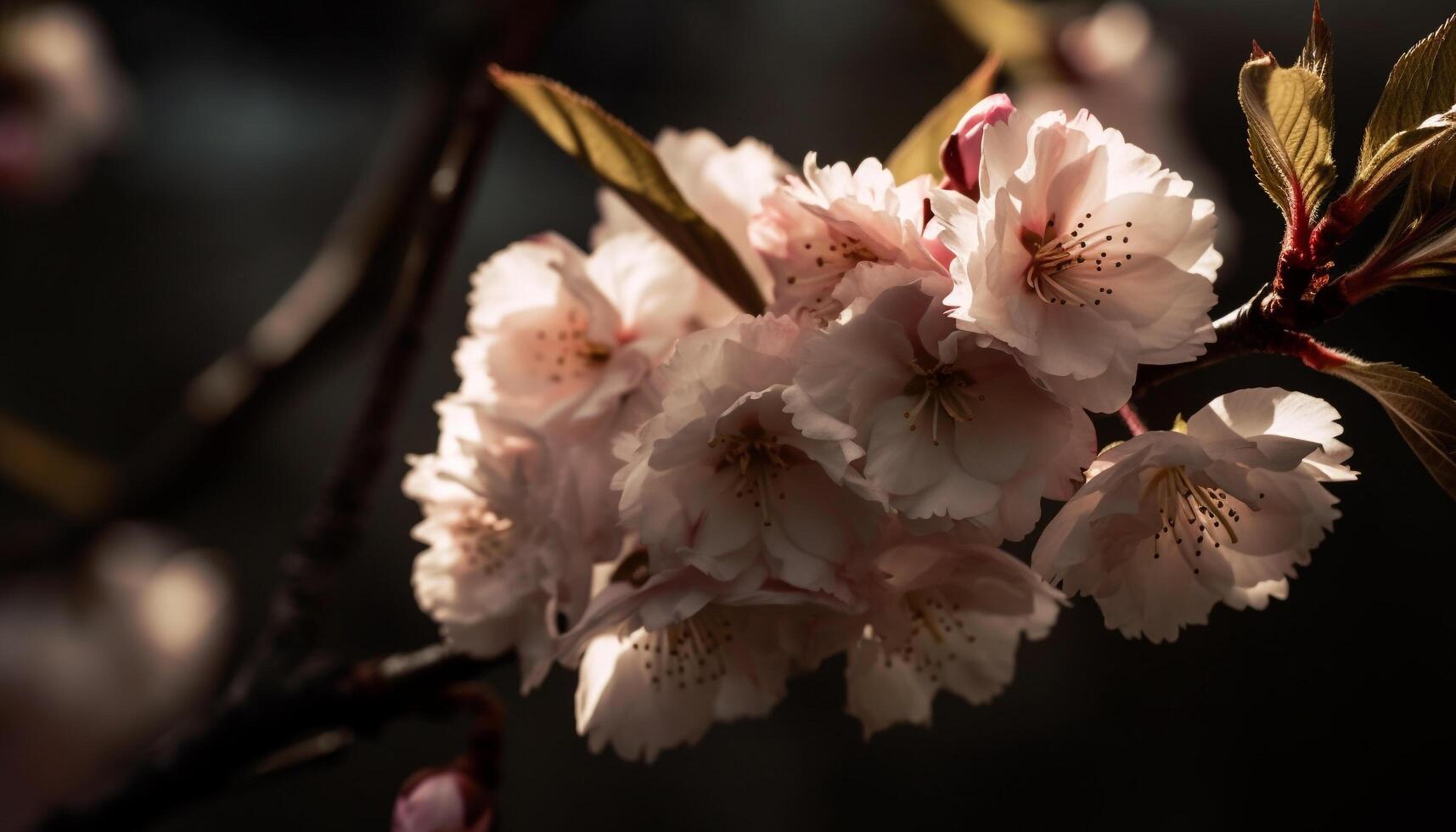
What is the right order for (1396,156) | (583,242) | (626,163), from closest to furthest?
(1396,156)
(626,163)
(583,242)

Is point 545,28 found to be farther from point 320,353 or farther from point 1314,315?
Result: point 1314,315

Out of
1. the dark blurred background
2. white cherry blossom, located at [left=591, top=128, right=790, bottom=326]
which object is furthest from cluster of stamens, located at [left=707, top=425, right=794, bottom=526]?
the dark blurred background

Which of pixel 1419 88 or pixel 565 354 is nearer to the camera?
pixel 1419 88

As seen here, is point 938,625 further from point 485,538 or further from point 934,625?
point 485,538

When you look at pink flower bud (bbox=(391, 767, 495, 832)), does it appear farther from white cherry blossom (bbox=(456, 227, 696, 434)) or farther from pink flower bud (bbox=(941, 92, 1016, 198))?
pink flower bud (bbox=(941, 92, 1016, 198))

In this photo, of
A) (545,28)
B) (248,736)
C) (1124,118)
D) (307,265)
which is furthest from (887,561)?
(307,265)

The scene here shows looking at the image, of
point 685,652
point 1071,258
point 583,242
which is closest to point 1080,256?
point 1071,258

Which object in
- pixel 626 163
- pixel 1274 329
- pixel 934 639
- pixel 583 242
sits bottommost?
pixel 583 242
